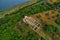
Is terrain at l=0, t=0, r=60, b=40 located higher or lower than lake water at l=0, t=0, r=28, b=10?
higher

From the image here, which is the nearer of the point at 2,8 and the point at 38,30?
the point at 38,30

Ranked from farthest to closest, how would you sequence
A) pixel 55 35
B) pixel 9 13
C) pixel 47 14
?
pixel 9 13 < pixel 47 14 < pixel 55 35

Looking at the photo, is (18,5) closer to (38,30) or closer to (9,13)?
(9,13)

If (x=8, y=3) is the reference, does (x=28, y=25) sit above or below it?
above

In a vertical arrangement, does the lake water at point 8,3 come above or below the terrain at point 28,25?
below

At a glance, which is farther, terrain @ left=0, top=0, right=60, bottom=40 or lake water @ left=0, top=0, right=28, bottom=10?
lake water @ left=0, top=0, right=28, bottom=10

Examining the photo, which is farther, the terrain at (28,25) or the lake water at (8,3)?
the lake water at (8,3)

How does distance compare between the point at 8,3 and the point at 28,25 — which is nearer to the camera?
the point at 28,25

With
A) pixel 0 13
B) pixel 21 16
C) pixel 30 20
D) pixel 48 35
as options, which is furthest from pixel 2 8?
pixel 48 35
